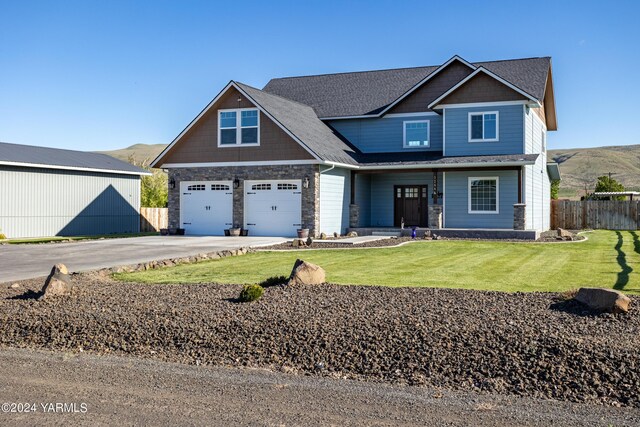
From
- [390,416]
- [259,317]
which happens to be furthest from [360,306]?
[390,416]

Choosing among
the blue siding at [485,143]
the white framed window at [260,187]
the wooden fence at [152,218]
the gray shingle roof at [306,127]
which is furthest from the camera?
the wooden fence at [152,218]

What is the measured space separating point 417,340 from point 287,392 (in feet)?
5.90

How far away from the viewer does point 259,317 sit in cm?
839

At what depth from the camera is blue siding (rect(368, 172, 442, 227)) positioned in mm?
28625

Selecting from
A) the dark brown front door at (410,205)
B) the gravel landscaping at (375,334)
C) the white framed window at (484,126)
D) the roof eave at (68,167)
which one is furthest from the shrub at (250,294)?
the roof eave at (68,167)

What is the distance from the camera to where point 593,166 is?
12562cm

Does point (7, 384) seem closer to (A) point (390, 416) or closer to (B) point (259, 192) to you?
(A) point (390, 416)

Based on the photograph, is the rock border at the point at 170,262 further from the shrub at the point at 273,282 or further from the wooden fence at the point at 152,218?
the wooden fence at the point at 152,218

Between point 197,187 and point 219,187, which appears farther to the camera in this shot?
point 197,187

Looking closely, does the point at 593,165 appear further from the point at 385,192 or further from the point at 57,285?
the point at 57,285

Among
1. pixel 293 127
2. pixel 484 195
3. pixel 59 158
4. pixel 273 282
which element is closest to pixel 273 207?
pixel 293 127

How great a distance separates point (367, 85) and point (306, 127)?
21.3 ft

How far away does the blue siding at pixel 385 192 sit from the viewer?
93.9 feet

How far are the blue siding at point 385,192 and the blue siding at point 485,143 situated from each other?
7.90 ft
